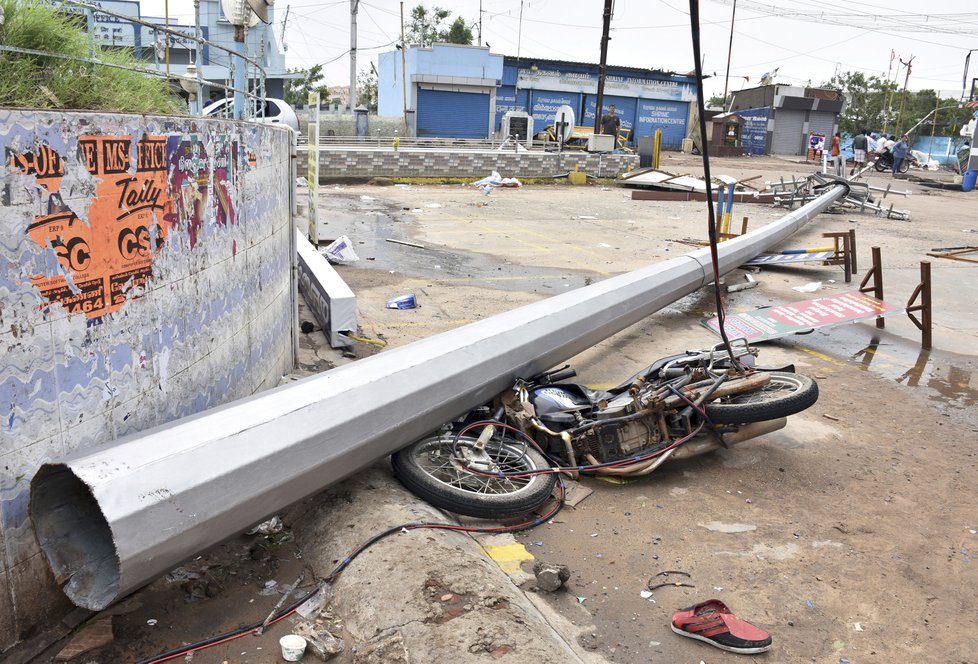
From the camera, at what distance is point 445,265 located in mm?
10969

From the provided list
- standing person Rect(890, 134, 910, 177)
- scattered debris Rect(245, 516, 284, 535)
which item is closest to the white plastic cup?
scattered debris Rect(245, 516, 284, 535)

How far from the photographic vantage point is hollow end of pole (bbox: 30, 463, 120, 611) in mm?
2906

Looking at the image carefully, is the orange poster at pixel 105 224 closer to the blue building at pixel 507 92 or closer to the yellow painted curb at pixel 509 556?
the yellow painted curb at pixel 509 556

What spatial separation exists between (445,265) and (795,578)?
7794 mm

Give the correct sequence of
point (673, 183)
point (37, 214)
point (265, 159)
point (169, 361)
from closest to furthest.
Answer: point (37, 214), point (169, 361), point (265, 159), point (673, 183)

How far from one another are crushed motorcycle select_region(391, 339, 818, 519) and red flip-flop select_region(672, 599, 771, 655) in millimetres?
1173

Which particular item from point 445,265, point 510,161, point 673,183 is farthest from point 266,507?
point 510,161

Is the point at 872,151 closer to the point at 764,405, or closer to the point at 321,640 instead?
the point at 764,405

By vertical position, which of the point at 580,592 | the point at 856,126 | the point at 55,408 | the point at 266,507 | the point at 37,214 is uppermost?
the point at 856,126

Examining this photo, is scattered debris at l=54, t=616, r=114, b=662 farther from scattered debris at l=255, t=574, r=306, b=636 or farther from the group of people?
the group of people

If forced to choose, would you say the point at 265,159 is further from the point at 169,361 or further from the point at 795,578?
the point at 795,578

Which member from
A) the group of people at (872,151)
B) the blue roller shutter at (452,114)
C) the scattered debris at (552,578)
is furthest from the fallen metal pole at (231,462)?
the blue roller shutter at (452,114)

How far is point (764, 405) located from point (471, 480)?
197cm

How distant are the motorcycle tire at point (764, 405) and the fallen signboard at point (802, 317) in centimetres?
203
